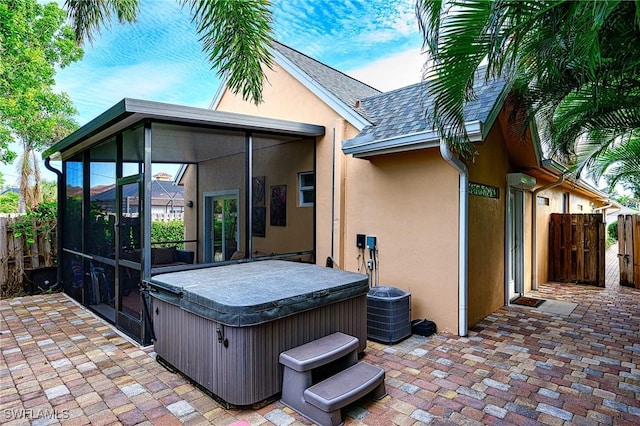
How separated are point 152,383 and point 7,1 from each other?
17.1 meters

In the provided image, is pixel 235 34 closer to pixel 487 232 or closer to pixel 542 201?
pixel 487 232

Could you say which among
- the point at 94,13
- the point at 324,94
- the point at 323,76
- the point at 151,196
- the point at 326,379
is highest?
the point at 94,13

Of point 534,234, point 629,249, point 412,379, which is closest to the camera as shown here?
point 412,379

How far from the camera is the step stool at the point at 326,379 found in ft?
10.1

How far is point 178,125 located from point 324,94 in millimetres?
3007

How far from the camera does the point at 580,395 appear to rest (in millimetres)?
3627

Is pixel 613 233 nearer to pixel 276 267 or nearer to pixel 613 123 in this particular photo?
pixel 613 123

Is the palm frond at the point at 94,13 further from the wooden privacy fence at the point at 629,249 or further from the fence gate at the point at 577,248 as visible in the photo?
the wooden privacy fence at the point at 629,249

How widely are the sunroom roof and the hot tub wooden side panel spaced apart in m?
2.40

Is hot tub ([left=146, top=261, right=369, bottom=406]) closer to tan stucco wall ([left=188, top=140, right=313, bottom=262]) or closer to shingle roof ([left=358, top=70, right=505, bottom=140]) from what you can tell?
tan stucco wall ([left=188, top=140, right=313, bottom=262])

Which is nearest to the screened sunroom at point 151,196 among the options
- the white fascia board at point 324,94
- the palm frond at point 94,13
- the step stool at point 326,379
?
the white fascia board at point 324,94

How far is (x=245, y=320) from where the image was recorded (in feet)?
10.4

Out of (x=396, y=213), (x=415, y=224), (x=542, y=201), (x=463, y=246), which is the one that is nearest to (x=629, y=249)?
(x=542, y=201)

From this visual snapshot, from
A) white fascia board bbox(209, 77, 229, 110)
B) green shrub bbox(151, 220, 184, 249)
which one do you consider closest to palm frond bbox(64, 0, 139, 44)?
white fascia board bbox(209, 77, 229, 110)
